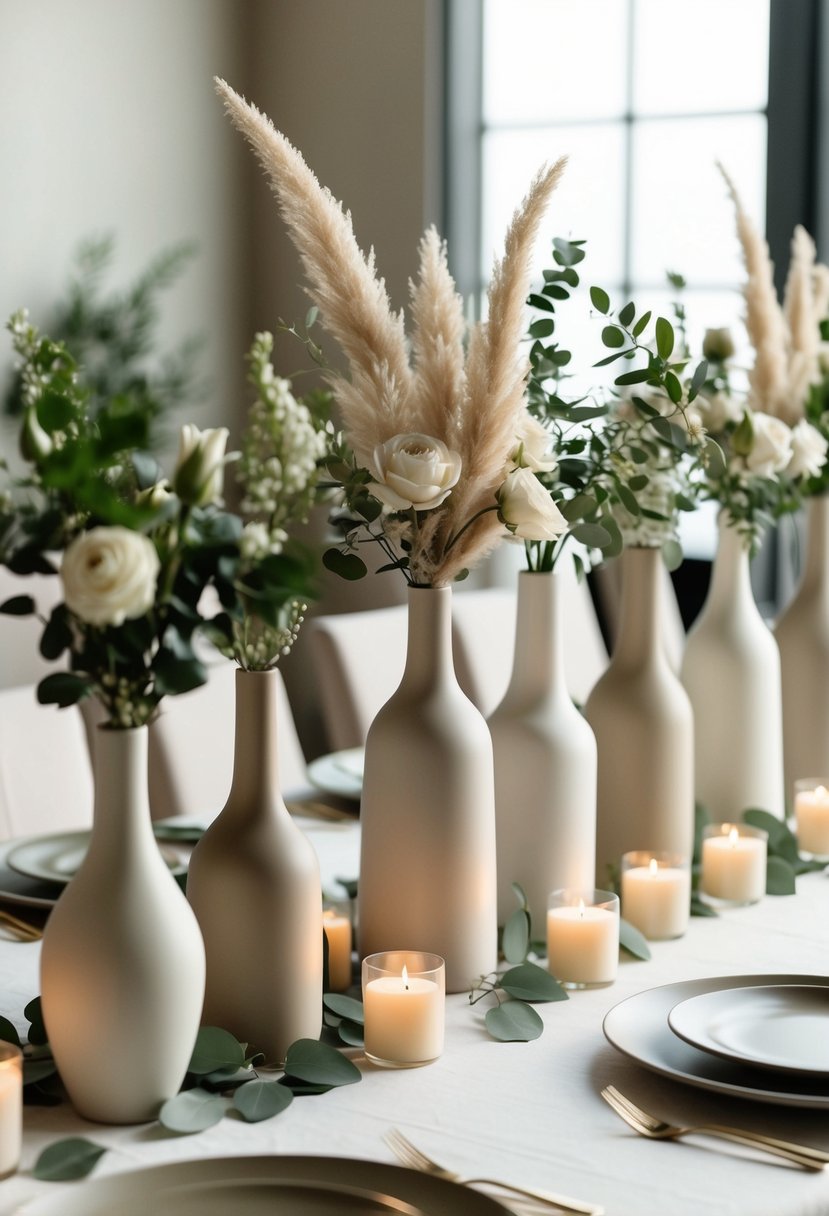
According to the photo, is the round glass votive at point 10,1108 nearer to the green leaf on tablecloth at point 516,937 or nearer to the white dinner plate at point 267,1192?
the white dinner plate at point 267,1192

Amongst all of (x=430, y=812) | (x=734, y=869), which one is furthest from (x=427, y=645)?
(x=734, y=869)

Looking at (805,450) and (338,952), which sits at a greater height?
(805,450)

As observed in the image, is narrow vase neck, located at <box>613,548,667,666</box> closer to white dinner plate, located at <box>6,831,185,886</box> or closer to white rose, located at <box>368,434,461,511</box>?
white rose, located at <box>368,434,461,511</box>

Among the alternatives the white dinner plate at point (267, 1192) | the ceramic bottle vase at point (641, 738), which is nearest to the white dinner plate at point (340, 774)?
the ceramic bottle vase at point (641, 738)

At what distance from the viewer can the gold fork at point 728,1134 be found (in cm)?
94

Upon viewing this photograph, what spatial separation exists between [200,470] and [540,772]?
1.77 ft

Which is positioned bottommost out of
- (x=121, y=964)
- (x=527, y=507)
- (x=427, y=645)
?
(x=121, y=964)

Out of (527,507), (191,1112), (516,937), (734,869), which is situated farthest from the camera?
(734,869)

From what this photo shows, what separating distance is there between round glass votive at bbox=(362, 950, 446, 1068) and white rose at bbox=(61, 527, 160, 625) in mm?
375

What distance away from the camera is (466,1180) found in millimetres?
891

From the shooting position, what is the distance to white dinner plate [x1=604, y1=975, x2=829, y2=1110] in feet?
3.24

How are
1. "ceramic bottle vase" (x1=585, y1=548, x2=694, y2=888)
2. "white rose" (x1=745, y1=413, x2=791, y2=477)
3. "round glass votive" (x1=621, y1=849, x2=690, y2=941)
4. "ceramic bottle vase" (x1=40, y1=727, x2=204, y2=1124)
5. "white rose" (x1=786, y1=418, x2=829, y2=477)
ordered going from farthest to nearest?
"white rose" (x1=786, y1=418, x2=829, y2=477), "white rose" (x1=745, y1=413, x2=791, y2=477), "ceramic bottle vase" (x1=585, y1=548, x2=694, y2=888), "round glass votive" (x1=621, y1=849, x2=690, y2=941), "ceramic bottle vase" (x1=40, y1=727, x2=204, y2=1124)

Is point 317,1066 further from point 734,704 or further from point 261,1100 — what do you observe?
point 734,704

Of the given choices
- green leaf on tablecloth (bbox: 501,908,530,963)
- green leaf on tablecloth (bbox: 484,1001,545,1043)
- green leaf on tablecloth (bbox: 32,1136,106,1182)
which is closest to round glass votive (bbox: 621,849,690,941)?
green leaf on tablecloth (bbox: 501,908,530,963)
